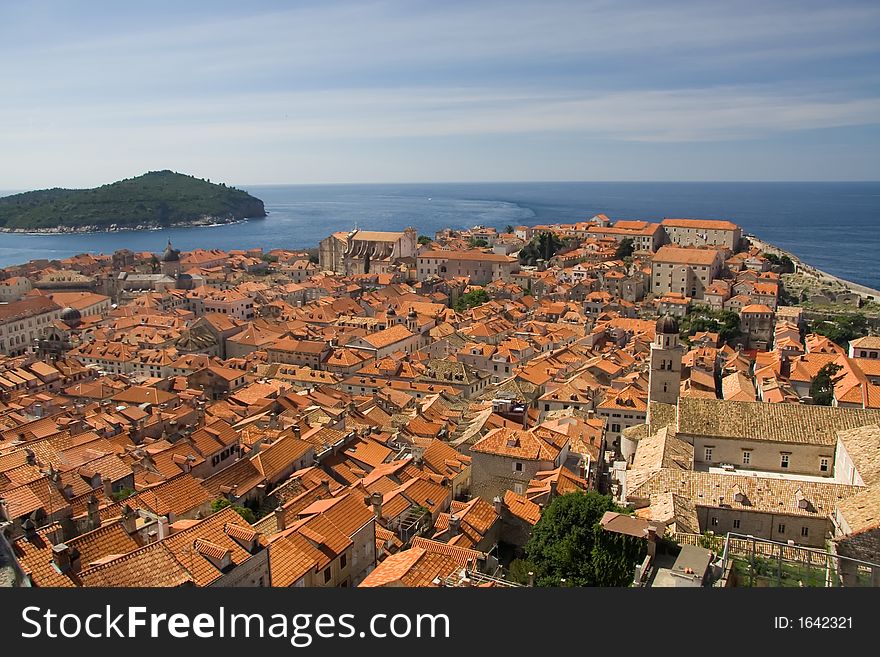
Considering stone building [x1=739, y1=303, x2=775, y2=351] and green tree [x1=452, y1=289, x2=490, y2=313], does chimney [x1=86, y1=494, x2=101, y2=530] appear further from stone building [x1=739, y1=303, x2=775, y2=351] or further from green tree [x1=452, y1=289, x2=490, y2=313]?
green tree [x1=452, y1=289, x2=490, y2=313]

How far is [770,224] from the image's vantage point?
446 feet

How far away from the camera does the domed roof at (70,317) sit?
52.6 metres

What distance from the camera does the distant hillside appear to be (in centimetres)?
14900

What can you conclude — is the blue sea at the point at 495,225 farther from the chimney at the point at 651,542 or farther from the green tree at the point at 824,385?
the chimney at the point at 651,542

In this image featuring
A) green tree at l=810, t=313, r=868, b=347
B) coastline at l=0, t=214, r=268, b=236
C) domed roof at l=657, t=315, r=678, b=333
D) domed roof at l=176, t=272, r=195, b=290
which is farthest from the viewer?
coastline at l=0, t=214, r=268, b=236

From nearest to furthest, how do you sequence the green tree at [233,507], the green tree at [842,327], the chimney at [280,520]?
the chimney at [280,520] → the green tree at [233,507] → the green tree at [842,327]

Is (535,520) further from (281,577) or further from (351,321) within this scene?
(351,321)

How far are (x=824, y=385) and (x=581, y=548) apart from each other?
22.5 meters

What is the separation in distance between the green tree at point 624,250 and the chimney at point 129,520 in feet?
185

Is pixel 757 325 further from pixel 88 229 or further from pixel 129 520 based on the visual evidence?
pixel 88 229

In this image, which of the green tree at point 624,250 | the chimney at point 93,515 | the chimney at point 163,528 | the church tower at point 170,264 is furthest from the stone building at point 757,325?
the church tower at point 170,264

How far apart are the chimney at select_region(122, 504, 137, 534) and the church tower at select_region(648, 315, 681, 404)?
1668 centimetres

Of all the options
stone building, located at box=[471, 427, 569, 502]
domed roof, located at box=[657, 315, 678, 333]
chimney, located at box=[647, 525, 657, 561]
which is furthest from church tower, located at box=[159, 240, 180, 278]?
chimney, located at box=[647, 525, 657, 561]

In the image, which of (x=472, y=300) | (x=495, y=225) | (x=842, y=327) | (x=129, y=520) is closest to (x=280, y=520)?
(x=129, y=520)
